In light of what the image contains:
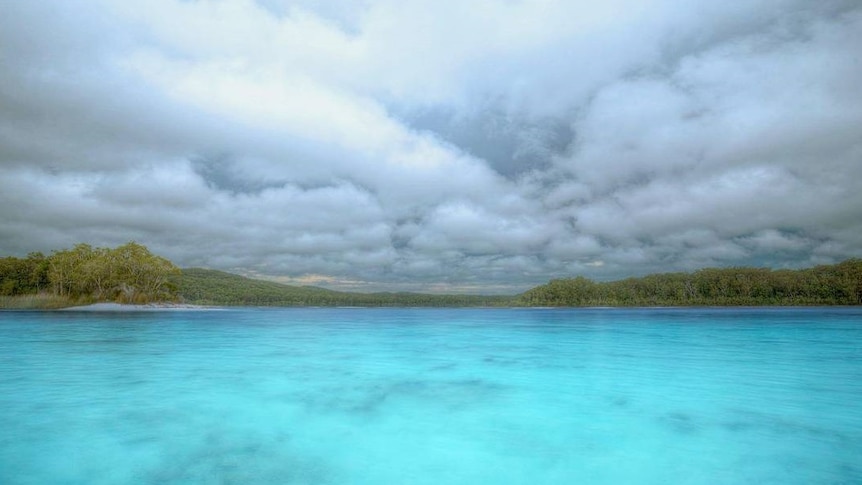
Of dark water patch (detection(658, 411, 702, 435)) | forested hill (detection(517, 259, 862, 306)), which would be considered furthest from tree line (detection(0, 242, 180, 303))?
forested hill (detection(517, 259, 862, 306))

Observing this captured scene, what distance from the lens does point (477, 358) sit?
19000mm

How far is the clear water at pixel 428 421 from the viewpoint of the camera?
6.28 m

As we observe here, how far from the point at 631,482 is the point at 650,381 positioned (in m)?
8.35

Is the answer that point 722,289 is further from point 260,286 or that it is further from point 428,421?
point 260,286

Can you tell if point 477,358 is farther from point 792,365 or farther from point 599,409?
point 792,365

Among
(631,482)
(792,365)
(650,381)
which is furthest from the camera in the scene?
(792,365)

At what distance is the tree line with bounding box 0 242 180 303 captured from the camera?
72.8m

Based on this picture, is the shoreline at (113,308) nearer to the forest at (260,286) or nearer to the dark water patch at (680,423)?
the forest at (260,286)

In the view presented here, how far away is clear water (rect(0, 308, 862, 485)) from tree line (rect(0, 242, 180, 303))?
218 feet

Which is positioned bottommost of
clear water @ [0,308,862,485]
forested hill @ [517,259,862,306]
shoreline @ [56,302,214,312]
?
shoreline @ [56,302,214,312]

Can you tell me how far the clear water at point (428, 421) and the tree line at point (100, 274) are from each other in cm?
6648

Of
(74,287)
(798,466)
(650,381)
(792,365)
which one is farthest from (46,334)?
(74,287)

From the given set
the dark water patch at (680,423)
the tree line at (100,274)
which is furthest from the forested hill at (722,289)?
the dark water patch at (680,423)

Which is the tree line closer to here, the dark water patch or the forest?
the forest
